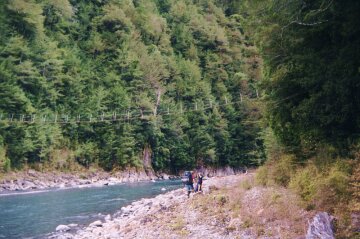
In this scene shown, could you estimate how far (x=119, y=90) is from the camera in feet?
145

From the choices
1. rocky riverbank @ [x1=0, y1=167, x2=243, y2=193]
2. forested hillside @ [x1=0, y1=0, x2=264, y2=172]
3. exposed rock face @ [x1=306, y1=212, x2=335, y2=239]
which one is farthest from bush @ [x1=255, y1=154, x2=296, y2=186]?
forested hillside @ [x1=0, y1=0, x2=264, y2=172]

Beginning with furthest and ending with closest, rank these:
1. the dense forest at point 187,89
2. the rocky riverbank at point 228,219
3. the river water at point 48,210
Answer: the river water at point 48,210 → the dense forest at point 187,89 → the rocky riverbank at point 228,219

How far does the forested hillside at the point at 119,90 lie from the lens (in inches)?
1364

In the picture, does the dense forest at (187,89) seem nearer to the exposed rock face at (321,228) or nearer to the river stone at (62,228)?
the exposed rock face at (321,228)

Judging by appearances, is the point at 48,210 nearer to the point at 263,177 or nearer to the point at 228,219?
the point at 263,177

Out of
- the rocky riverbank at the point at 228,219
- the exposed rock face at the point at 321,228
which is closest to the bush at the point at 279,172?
the rocky riverbank at the point at 228,219

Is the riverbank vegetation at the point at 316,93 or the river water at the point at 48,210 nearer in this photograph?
the riverbank vegetation at the point at 316,93

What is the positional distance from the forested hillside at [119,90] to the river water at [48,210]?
9.55 m

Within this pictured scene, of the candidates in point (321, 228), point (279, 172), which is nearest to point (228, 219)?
point (279, 172)

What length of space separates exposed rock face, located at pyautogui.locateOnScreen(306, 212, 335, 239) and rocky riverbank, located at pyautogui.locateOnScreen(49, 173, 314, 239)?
34cm

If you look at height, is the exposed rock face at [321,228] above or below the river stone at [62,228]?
above

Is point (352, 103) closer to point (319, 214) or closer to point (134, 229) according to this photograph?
point (319, 214)

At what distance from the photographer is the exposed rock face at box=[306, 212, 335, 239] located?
6574 millimetres

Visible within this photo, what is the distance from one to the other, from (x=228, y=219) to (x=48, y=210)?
36.7ft
